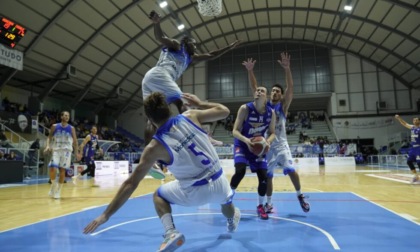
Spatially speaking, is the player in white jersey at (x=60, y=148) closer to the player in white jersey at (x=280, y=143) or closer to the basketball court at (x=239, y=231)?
the basketball court at (x=239, y=231)

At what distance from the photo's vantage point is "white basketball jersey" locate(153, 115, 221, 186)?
243 cm

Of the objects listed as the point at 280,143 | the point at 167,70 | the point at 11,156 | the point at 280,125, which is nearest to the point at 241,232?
the point at 280,143

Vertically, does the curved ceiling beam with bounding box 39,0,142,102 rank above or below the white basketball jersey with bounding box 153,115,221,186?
above

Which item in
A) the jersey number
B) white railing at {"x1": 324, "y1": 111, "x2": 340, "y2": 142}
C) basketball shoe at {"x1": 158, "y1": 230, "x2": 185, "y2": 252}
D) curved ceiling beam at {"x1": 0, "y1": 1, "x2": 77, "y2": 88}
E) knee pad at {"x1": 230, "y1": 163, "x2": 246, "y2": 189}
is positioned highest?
curved ceiling beam at {"x1": 0, "y1": 1, "x2": 77, "y2": 88}

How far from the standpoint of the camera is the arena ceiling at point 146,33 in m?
19.8

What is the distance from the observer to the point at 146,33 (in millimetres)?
25062

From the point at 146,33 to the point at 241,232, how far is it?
2382 centimetres

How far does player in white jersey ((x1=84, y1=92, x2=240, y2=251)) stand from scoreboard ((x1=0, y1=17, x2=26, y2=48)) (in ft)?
52.2

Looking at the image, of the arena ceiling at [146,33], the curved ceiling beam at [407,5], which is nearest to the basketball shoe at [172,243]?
the arena ceiling at [146,33]

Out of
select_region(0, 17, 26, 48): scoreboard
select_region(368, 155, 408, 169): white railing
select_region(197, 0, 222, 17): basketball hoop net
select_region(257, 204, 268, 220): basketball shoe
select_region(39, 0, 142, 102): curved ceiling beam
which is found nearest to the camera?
select_region(257, 204, 268, 220): basketball shoe

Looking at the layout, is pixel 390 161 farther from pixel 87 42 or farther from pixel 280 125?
pixel 87 42

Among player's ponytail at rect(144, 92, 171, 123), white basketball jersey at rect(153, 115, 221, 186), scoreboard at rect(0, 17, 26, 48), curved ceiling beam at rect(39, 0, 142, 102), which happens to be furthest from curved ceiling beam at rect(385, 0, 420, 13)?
player's ponytail at rect(144, 92, 171, 123)

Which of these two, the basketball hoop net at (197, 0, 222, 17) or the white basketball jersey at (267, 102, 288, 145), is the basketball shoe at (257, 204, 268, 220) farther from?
the basketball hoop net at (197, 0, 222, 17)

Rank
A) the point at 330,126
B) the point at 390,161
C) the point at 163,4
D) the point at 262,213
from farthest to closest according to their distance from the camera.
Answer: the point at 330,126
the point at 390,161
the point at 163,4
the point at 262,213
